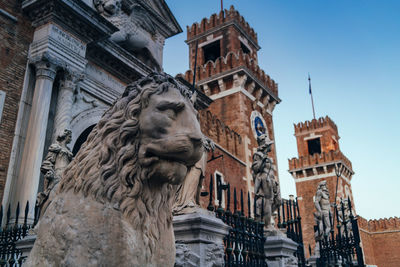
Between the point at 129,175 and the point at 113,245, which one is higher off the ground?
the point at 129,175

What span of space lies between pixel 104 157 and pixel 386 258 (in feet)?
110

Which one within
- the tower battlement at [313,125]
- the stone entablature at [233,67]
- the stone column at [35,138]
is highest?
the tower battlement at [313,125]

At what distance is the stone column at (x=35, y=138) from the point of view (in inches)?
263

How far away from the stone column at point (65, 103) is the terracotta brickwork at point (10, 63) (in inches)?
30.9

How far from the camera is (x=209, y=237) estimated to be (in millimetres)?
3027

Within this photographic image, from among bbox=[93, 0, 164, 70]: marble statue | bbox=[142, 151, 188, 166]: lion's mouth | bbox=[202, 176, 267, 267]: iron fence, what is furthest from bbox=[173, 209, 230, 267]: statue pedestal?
bbox=[93, 0, 164, 70]: marble statue

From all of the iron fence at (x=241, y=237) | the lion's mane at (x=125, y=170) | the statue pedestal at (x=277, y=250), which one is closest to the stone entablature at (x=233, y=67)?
the statue pedestal at (x=277, y=250)

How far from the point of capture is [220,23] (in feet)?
69.0

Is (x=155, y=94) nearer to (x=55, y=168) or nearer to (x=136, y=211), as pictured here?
(x=136, y=211)

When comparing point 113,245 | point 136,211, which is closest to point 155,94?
point 136,211

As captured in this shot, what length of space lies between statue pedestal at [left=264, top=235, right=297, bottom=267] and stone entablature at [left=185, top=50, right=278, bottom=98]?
1471 cm

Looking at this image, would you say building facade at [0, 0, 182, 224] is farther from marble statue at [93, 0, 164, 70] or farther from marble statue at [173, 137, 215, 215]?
marble statue at [173, 137, 215, 215]

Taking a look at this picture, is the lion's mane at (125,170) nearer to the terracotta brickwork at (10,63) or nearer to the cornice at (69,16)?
the terracotta brickwork at (10,63)

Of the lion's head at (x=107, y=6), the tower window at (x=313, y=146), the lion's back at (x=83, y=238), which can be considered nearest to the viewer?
the lion's back at (x=83, y=238)
